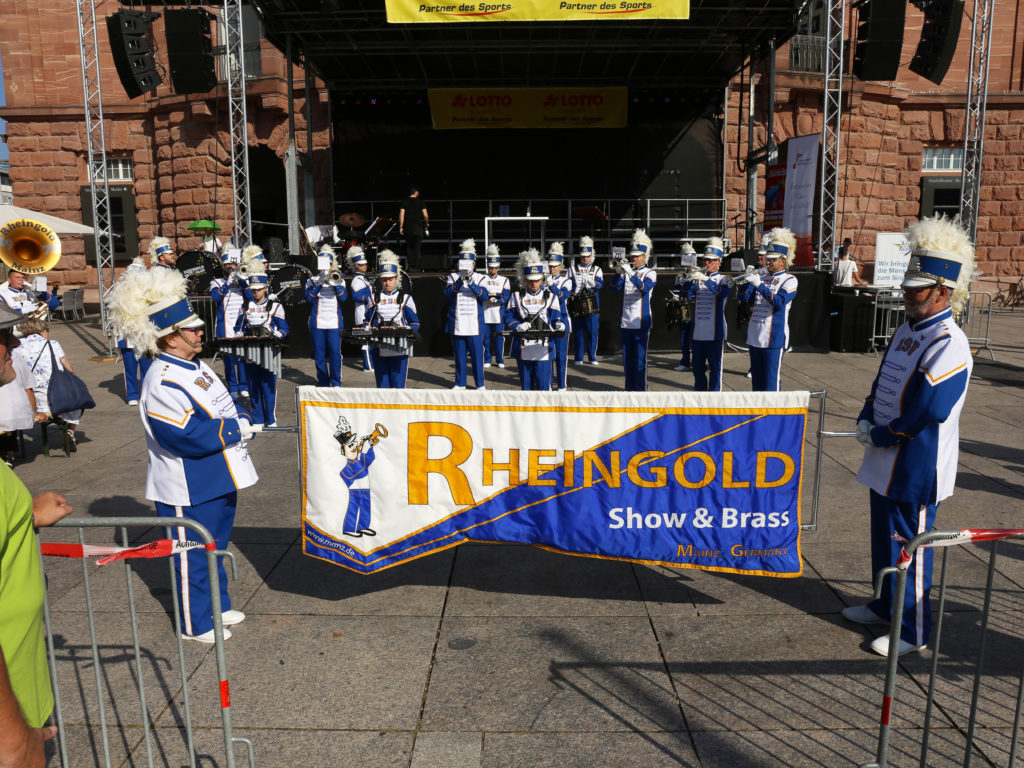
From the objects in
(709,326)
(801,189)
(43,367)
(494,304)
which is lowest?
(43,367)

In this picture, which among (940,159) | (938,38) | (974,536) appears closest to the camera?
(974,536)

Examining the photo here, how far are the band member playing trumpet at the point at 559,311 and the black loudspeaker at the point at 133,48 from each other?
9.78 meters

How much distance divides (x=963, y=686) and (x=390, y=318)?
782cm

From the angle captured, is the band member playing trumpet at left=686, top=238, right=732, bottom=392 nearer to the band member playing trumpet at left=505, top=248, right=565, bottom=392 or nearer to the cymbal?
the band member playing trumpet at left=505, top=248, right=565, bottom=392

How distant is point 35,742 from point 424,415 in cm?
287

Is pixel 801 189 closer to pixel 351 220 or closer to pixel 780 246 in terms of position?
pixel 780 246

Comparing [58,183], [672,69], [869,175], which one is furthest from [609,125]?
[58,183]

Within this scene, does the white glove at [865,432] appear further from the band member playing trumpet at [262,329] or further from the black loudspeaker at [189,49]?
the black loudspeaker at [189,49]

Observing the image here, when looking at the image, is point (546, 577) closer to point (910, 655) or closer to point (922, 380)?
point (910, 655)

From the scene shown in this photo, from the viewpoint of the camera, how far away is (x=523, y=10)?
13.2 meters

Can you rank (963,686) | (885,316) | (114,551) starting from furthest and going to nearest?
(885,316) < (963,686) < (114,551)

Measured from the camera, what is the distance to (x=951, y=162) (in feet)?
77.2

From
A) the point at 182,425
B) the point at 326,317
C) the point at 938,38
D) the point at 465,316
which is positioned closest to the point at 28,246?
the point at 326,317

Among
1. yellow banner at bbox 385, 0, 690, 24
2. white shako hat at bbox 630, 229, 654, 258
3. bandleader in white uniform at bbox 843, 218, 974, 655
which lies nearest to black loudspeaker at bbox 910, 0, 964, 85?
yellow banner at bbox 385, 0, 690, 24
